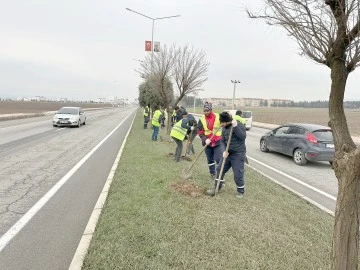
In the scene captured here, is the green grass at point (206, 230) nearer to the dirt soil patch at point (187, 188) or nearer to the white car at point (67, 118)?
the dirt soil patch at point (187, 188)

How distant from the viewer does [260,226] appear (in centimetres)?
438

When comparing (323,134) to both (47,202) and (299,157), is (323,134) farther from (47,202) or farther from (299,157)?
(47,202)

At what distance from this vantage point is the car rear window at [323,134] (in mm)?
10296

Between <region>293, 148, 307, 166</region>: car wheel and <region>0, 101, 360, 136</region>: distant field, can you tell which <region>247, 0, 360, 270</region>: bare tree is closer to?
<region>293, 148, 307, 166</region>: car wheel

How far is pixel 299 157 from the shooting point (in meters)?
10.7

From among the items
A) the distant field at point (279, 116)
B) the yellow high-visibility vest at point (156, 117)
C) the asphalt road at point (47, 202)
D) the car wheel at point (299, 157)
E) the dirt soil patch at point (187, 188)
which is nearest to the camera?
the asphalt road at point (47, 202)

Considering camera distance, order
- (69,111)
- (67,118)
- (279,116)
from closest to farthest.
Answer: (67,118), (69,111), (279,116)

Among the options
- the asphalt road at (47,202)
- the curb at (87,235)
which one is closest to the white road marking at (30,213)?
the asphalt road at (47,202)

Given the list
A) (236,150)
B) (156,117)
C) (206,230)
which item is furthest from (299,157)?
(206,230)

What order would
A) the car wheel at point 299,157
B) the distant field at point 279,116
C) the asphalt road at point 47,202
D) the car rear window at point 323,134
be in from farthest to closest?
1. the distant field at point 279,116
2. the car wheel at point 299,157
3. the car rear window at point 323,134
4. the asphalt road at point 47,202

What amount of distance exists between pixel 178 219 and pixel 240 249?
1.12 meters

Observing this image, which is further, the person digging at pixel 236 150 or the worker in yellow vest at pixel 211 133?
the worker in yellow vest at pixel 211 133

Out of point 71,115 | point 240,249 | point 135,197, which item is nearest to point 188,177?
point 135,197

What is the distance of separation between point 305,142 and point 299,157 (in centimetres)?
60
